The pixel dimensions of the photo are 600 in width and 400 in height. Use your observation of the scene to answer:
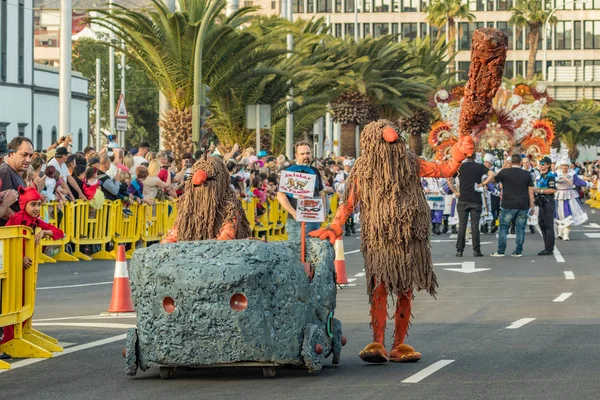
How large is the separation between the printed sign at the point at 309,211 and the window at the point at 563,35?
125 metres

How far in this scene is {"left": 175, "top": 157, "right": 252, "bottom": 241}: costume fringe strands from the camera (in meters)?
10.2

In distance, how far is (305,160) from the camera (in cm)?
1486

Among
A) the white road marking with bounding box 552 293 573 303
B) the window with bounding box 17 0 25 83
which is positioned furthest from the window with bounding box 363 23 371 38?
the white road marking with bounding box 552 293 573 303

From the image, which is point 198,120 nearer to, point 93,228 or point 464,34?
point 93,228

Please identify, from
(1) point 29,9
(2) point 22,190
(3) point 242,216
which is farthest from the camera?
(1) point 29,9

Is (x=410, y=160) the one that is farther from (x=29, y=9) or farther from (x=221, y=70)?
(x=29, y=9)

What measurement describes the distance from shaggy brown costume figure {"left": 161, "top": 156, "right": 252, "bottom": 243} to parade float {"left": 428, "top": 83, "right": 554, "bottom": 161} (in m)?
42.5

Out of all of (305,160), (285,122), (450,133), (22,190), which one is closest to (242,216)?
(22,190)

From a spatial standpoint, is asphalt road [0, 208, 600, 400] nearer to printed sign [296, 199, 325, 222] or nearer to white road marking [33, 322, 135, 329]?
white road marking [33, 322, 135, 329]

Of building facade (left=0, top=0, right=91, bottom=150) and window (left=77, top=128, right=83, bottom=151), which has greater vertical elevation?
building facade (left=0, top=0, right=91, bottom=150)

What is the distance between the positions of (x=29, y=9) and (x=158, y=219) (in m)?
41.1

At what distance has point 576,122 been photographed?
104 meters

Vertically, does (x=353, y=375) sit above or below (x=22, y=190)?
below

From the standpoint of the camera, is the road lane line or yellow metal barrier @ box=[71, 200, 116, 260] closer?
the road lane line
